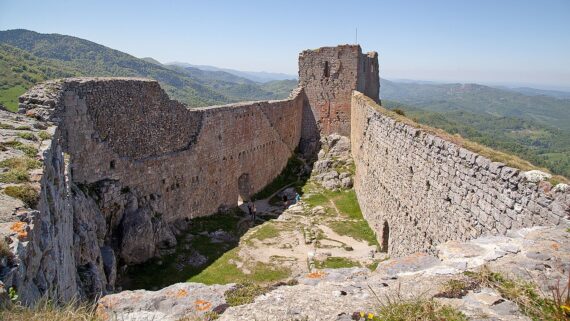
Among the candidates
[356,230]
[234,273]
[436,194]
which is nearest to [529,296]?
[436,194]

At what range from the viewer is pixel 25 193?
6137 millimetres

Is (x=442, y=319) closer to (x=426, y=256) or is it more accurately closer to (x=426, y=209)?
(x=426, y=256)

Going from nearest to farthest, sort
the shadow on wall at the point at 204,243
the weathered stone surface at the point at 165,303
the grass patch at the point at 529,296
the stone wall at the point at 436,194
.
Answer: the grass patch at the point at 529,296
the weathered stone surface at the point at 165,303
the stone wall at the point at 436,194
the shadow on wall at the point at 204,243

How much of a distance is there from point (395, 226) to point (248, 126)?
11810mm

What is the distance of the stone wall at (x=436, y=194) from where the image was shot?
7.47m

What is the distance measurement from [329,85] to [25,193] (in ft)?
→ 79.9

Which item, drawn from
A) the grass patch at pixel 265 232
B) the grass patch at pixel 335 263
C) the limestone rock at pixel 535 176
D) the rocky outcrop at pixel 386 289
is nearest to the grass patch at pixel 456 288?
the rocky outcrop at pixel 386 289

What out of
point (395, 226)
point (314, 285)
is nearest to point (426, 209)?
point (395, 226)

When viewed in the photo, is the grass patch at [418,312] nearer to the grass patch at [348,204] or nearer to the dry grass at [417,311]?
the dry grass at [417,311]

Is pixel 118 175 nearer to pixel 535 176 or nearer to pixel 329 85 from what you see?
pixel 535 176

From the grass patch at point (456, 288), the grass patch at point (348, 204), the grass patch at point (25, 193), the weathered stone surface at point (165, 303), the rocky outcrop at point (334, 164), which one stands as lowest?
the grass patch at point (348, 204)

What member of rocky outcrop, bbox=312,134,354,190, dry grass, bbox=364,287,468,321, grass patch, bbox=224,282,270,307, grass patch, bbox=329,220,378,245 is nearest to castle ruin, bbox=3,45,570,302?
grass patch, bbox=329,220,378,245

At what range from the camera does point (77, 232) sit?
11.2 meters

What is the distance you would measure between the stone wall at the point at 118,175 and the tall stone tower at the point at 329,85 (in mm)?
6440
